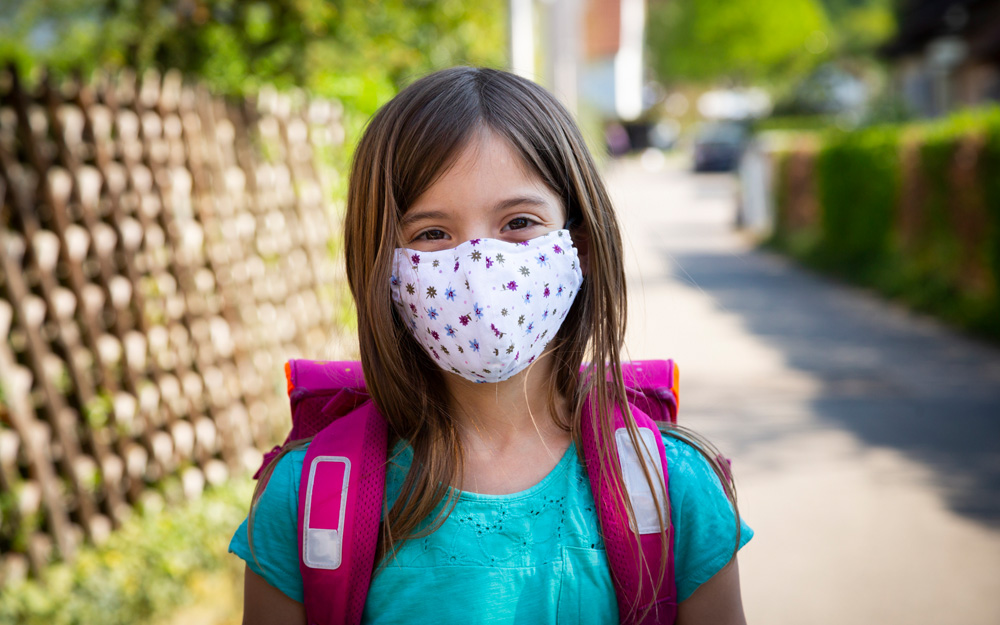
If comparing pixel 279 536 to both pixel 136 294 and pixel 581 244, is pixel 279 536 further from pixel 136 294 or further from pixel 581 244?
pixel 136 294

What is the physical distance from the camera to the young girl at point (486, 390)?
161cm

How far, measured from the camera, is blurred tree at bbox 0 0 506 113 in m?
6.49

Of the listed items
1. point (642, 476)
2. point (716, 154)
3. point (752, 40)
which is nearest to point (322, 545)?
point (642, 476)

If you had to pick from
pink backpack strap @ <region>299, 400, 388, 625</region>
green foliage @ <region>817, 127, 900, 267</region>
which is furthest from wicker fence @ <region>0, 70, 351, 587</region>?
green foliage @ <region>817, 127, 900, 267</region>

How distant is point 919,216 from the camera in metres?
10.2

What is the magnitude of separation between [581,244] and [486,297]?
279 millimetres

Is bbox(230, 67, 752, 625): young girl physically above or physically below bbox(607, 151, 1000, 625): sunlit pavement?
above

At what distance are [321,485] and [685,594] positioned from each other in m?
0.64

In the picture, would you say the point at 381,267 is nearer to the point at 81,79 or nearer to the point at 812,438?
the point at 81,79

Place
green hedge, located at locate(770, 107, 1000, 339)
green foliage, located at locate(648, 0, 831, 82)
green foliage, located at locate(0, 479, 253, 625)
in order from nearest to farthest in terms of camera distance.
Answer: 1. green foliage, located at locate(0, 479, 253, 625)
2. green hedge, located at locate(770, 107, 1000, 339)
3. green foliage, located at locate(648, 0, 831, 82)

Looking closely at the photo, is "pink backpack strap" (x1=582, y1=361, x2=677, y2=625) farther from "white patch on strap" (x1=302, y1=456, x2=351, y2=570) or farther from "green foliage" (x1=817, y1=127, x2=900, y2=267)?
"green foliage" (x1=817, y1=127, x2=900, y2=267)

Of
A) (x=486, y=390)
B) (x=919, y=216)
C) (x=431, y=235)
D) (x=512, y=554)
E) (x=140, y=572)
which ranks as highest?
(x=431, y=235)

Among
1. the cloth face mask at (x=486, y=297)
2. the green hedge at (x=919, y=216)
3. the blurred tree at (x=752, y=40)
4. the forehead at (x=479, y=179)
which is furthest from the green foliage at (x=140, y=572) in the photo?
the blurred tree at (x=752, y=40)

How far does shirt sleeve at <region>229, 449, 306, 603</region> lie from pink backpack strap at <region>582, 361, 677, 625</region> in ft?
1.67
